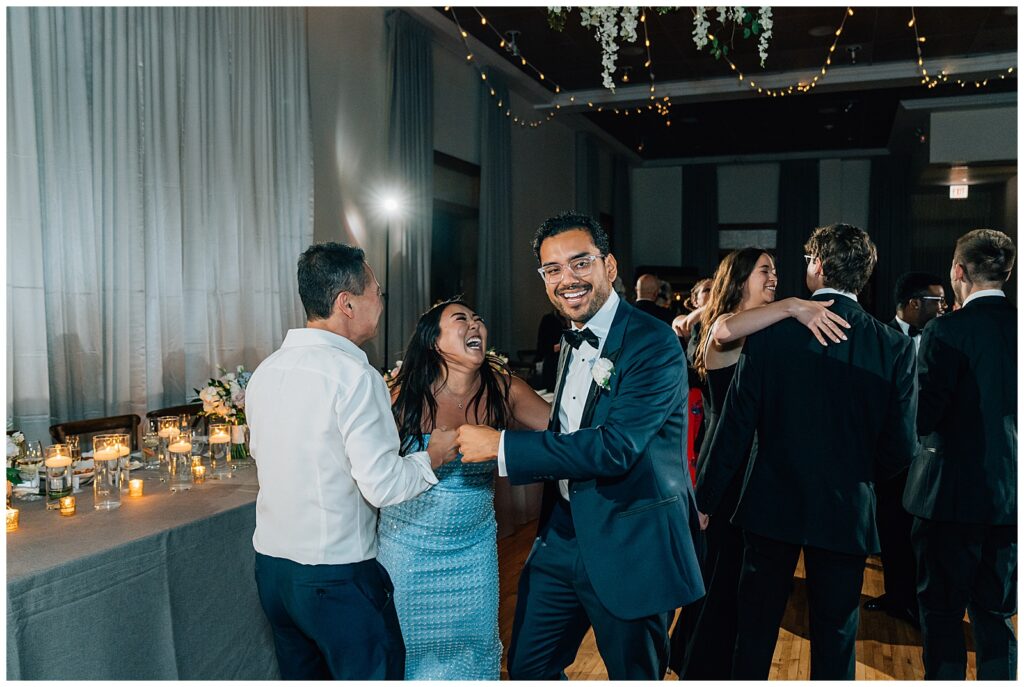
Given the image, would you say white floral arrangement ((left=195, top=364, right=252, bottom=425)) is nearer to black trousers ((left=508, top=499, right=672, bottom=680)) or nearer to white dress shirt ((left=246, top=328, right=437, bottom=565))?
white dress shirt ((left=246, top=328, right=437, bottom=565))

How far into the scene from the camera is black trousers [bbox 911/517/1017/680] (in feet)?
9.11

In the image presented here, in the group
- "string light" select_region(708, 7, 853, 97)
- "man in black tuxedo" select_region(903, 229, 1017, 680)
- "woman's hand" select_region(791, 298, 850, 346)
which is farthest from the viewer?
"string light" select_region(708, 7, 853, 97)

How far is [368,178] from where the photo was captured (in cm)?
698

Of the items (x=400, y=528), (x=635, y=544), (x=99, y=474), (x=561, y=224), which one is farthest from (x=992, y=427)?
(x=99, y=474)

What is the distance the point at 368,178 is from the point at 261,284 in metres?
1.72

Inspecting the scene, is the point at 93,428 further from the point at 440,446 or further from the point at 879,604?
the point at 879,604

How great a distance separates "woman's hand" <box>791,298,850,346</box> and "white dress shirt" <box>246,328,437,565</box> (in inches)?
52.3

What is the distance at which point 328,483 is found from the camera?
195 centimetres

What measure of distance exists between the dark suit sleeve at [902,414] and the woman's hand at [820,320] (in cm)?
20

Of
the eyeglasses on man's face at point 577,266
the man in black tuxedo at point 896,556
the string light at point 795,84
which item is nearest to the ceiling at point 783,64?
the string light at point 795,84

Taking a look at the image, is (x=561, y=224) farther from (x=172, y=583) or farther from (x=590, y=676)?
(x=590, y=676)

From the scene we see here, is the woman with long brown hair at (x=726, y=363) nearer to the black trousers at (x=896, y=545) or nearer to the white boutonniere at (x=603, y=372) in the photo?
the white boutonniere at (x=603, y=372)

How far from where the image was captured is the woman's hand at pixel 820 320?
2.49 meters

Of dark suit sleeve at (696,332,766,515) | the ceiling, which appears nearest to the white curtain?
the ceiling
